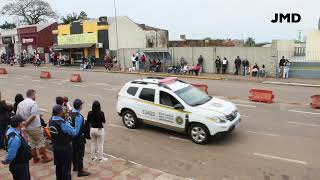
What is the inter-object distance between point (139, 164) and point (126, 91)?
410 centimetres

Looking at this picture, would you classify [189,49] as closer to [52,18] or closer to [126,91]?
[126,91]

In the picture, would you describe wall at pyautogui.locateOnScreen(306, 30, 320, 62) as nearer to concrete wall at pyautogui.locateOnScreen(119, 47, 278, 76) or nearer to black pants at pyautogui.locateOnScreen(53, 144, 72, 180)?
concrete wall at pyautogui.locateOnScreen(119, 47, 278, 76)

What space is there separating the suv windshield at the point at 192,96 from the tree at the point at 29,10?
65.9 metres

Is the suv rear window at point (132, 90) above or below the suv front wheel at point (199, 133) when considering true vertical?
above

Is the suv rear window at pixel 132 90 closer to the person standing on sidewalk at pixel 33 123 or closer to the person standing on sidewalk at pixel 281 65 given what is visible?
the person standing on sidewalk at pixel 33 123

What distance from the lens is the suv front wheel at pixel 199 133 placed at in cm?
1084

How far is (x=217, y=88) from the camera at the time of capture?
2248 centimetres

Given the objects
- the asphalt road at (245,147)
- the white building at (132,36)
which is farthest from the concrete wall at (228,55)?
the asphalt road at (245,147)

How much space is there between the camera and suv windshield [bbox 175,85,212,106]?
37.6 feet

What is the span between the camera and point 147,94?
40.2 feet

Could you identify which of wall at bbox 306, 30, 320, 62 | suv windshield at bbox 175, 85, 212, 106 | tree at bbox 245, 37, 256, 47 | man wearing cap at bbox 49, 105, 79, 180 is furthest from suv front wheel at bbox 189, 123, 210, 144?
tree at bbox 245, 37, 256, 47

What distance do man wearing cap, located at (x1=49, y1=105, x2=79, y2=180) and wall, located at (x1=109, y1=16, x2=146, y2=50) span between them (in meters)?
32.1

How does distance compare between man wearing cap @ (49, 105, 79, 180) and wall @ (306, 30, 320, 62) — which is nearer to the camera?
man wearing cap @ (49, 105, 79, 180)

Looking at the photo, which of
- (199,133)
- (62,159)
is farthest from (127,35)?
(62,159)
